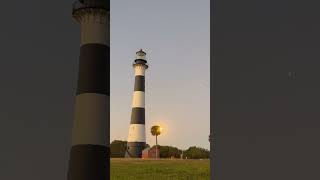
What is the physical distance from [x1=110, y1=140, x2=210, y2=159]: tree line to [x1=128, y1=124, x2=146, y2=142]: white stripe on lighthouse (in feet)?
32.1

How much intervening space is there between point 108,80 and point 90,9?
385 cm

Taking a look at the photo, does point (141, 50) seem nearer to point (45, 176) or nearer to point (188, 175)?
point (188, 175)

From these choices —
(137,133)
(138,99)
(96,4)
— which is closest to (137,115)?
(138,99)

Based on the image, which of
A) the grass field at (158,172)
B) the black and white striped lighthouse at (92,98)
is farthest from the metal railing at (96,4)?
the grass field at (158,172)

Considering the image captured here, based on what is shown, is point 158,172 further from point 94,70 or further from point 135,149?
point 94,70

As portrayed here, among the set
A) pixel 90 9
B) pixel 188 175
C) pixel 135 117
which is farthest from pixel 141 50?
pixel 90 9

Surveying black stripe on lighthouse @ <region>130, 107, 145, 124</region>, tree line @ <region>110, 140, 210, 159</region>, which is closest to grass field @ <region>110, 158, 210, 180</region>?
black stripe on lighthouse @ <region>130, 107, 145, 124</region>

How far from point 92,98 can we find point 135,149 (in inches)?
1814

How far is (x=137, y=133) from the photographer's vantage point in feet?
225

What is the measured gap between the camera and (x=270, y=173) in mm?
34375

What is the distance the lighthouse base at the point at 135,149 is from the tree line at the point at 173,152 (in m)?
8.78

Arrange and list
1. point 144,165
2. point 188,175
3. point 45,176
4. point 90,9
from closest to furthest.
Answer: point 90,9 < point 45,176 < point 188,175 < point 144,165

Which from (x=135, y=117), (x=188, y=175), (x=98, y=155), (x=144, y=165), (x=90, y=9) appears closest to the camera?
(x=98, y=155)

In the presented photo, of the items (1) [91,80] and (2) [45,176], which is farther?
(2) [45,176]
